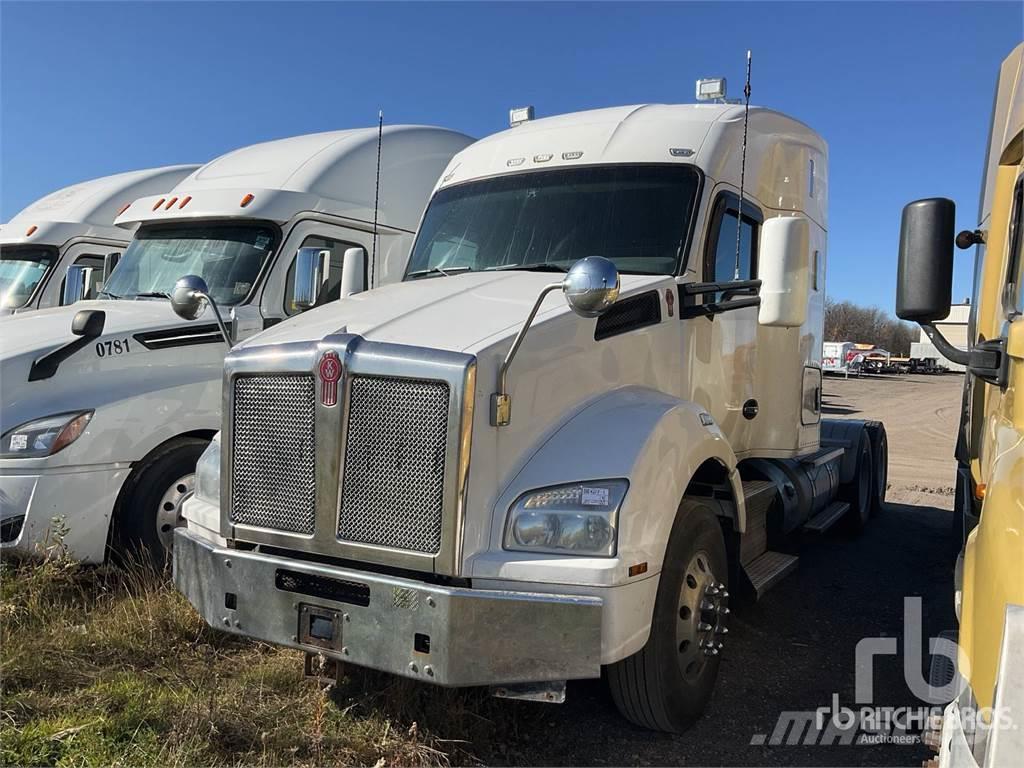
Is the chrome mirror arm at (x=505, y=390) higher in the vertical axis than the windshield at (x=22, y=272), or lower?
lower

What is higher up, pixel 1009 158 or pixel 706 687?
pixel 1009 158

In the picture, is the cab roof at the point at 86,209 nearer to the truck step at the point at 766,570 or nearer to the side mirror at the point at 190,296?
the side mirror at the point at 190,296

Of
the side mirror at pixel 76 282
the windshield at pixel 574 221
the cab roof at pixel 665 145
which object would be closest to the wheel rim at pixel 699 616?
the windshield at pixel 574 221

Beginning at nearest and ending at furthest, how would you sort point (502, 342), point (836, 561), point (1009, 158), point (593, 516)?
1. point (593, 516)
2. point (502, 342)
3. point (1009, 158)
4. point (836, 561)

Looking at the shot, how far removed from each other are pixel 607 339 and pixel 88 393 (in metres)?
A: 3.48

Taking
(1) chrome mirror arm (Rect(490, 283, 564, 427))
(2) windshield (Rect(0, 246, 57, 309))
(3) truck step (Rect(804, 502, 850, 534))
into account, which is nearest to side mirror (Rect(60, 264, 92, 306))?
(2) windshield (Rect(0, 246, 57, 309))

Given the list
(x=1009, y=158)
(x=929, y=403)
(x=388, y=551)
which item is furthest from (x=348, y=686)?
(x=929, y=403)

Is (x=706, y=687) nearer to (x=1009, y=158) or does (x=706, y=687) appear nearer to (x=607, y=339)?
(x=607, y=339)

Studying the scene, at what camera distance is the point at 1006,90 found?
5.09 meters

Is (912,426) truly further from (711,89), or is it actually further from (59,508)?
(59,508)

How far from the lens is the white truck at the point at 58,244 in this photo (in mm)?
9016

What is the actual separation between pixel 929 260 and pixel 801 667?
2.44m

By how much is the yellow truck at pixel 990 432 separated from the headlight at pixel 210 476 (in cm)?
304

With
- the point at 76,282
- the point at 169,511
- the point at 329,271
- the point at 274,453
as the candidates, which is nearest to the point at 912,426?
the point at 329,271
